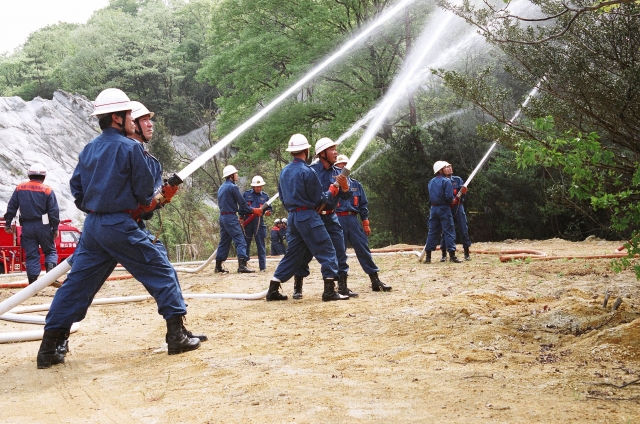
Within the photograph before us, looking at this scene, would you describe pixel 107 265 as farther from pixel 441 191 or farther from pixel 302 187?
pixel 441 191

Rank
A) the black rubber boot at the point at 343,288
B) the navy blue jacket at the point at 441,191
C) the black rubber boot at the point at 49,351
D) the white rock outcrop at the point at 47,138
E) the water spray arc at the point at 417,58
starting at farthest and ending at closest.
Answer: the white rock outcrop at the point at 47,138
the water spray arc at the point at 417,58
the navy blue jacket at the point at 441,191
the black rubber boot at the point at 343,288
the black rubber boot at the point at 49,351

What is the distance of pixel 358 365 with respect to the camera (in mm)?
4660

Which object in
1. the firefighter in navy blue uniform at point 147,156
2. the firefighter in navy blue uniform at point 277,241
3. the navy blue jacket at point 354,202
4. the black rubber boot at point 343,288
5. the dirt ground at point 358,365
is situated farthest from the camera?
the firefighter in navy blue uniform at point 277,241

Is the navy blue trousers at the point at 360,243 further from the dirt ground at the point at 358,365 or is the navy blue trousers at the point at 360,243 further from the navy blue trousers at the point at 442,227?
the navy blue trousers at the point at 442,227

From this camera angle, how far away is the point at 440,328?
19.1 feet

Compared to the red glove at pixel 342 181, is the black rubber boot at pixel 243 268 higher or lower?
lower

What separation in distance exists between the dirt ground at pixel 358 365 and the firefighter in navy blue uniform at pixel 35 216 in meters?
3.57

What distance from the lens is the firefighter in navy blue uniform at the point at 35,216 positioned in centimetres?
1088

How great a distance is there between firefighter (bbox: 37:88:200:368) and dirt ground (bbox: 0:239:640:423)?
0.37m

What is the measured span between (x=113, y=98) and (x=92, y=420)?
2738mm

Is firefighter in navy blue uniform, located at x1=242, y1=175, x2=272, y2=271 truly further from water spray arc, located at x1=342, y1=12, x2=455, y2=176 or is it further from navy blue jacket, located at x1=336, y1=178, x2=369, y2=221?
water spray arc, located at x1=342, y1=12, x2=455, y2=176

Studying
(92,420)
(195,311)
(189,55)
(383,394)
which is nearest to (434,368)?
(383,394)

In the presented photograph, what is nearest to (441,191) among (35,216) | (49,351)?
(35,216)

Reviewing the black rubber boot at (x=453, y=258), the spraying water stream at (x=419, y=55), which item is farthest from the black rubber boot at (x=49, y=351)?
the spraying water stream at (x=419, y=55)
